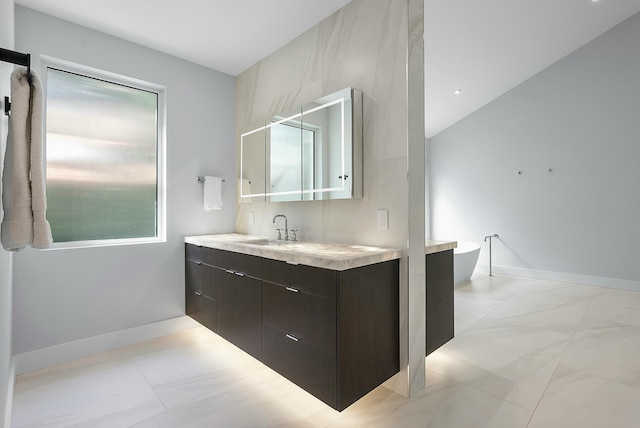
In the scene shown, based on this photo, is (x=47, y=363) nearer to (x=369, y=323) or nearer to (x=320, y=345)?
(x=320, y=345)

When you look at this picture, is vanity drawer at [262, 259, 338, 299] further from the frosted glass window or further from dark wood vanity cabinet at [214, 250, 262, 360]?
the frosted glass window

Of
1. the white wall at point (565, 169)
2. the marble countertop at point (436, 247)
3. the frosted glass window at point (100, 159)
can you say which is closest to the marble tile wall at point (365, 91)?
the marble countertop at point (436, 247)

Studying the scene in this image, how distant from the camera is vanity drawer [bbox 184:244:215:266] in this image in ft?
8.63

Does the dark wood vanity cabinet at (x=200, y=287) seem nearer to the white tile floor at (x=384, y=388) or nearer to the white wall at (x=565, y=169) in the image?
the white tile floor at (x=384, y=388)

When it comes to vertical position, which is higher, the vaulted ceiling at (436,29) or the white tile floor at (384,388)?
the vaulted ceiling at (436,29)

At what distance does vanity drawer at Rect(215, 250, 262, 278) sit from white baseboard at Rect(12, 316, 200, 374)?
0.96 meters

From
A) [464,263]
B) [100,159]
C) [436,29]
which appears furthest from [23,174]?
[464,263]

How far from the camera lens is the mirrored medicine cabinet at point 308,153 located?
6.98 feet

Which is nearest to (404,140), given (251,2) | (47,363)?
(251,2)

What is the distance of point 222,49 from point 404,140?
2.09 meters

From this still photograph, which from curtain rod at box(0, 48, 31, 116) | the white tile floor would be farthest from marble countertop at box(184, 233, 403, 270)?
curtain rod at box(0, 48, 31, 116)

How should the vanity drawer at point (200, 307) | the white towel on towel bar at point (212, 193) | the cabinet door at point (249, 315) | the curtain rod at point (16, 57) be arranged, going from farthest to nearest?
1. the white towel on towel bar at point (212, 193)
2. the vanity drawer at point (200, 307)
3. the cabinet door at point (249, 315)
4. the curtain rod at point (16, 57)

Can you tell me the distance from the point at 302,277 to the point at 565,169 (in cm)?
487

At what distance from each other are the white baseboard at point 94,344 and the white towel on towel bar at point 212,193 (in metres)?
1.16
